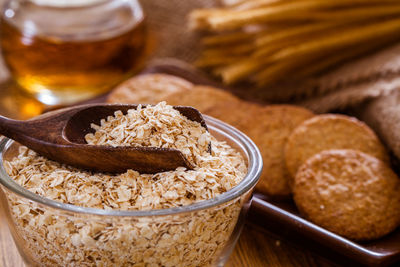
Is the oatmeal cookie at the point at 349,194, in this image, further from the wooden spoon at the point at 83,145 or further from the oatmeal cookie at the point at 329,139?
the wooden spoon at the point at 83,145

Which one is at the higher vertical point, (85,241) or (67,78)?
(85,241)

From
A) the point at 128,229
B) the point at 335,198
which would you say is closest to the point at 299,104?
the point at 335,198

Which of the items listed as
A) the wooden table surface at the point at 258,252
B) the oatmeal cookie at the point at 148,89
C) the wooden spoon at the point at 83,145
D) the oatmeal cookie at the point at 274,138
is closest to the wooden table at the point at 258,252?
the wooden table surface at the point at 258,252

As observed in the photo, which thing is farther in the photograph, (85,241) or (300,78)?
(300,78)

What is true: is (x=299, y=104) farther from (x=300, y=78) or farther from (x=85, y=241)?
(x=85, y=241)

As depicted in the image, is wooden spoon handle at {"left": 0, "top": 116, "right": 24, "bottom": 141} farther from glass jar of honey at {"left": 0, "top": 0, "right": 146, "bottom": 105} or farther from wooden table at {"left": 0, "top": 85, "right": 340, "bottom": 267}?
glass jar of honey at {"left": 0, "top": 0, "right": 146, "bottom": 105}

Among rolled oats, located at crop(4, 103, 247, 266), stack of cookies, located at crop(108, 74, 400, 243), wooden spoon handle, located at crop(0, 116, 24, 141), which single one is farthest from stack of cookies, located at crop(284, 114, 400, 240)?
wooden spoon handle, located at crop(0, 116, 24, 141)
